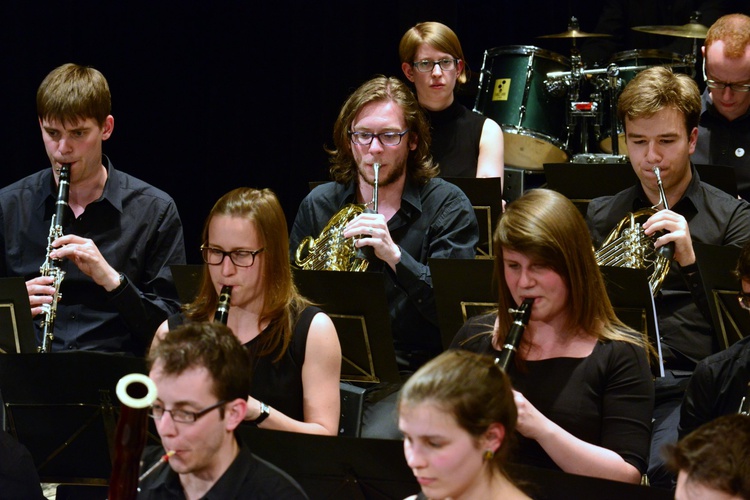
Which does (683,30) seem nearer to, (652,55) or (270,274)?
(652,55)

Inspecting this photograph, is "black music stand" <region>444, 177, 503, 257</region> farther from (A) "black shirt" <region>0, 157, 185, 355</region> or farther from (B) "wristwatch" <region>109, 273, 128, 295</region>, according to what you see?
(B) "wristwatch" <region>109, 273, 128, 295</region>

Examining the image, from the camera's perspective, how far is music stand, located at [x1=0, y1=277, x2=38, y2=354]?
3.46 metres

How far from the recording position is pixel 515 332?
2.77 meters

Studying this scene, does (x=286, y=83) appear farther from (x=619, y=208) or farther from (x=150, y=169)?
(x=619, y=208)

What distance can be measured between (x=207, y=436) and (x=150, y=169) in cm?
386

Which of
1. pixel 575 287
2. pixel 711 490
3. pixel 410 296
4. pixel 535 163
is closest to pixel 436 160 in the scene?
pixel 535 163

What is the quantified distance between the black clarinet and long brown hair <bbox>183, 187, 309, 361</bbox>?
11cm

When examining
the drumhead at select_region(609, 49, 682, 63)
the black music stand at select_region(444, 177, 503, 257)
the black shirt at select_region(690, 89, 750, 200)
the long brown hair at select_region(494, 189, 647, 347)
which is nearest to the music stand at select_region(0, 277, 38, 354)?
the long brown hair at select_region(494, 189, 647, 347)

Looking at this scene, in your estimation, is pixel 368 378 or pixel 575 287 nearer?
pixel 575 287

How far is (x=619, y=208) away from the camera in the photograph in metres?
3.88

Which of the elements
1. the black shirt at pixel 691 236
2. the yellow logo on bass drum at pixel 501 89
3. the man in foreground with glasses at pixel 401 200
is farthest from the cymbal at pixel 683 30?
the man in foreground with glasses at pixel 401 200

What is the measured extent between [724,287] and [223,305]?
57.6 inches

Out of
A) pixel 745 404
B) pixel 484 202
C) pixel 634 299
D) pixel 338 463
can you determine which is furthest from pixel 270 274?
pixel 484 202

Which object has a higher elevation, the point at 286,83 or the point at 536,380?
the point at 286,83
